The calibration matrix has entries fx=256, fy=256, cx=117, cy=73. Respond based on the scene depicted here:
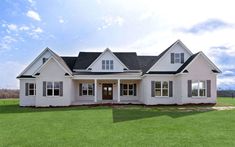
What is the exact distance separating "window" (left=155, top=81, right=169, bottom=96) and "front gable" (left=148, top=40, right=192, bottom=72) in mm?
1414

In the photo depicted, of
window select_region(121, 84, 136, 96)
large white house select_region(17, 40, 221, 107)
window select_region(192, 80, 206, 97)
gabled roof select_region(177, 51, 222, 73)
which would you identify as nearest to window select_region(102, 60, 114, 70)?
large white house select_region(17, 40, 221, 107)

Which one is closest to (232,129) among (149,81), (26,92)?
Result: (149,81)

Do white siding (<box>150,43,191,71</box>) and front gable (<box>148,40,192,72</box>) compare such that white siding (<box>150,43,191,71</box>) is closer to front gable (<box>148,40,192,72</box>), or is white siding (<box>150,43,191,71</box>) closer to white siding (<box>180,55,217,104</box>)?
front gable (<box>148,40,192,72</box>)

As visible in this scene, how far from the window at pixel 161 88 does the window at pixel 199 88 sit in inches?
102

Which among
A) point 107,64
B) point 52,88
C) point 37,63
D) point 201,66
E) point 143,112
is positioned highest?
point 37,63

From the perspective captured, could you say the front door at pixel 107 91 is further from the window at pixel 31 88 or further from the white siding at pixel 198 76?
the white siding at pixel 198 76

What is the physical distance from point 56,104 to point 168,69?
11710 millimetres

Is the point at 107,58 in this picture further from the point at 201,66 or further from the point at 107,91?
the point at 201,66

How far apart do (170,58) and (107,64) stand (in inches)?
276

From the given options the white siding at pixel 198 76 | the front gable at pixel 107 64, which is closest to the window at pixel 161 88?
the white siding at pixel 198 76

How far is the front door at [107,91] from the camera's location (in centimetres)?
3025

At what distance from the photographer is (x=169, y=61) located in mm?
25891

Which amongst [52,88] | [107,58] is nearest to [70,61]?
[107,58]

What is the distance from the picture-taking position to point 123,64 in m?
28.6
